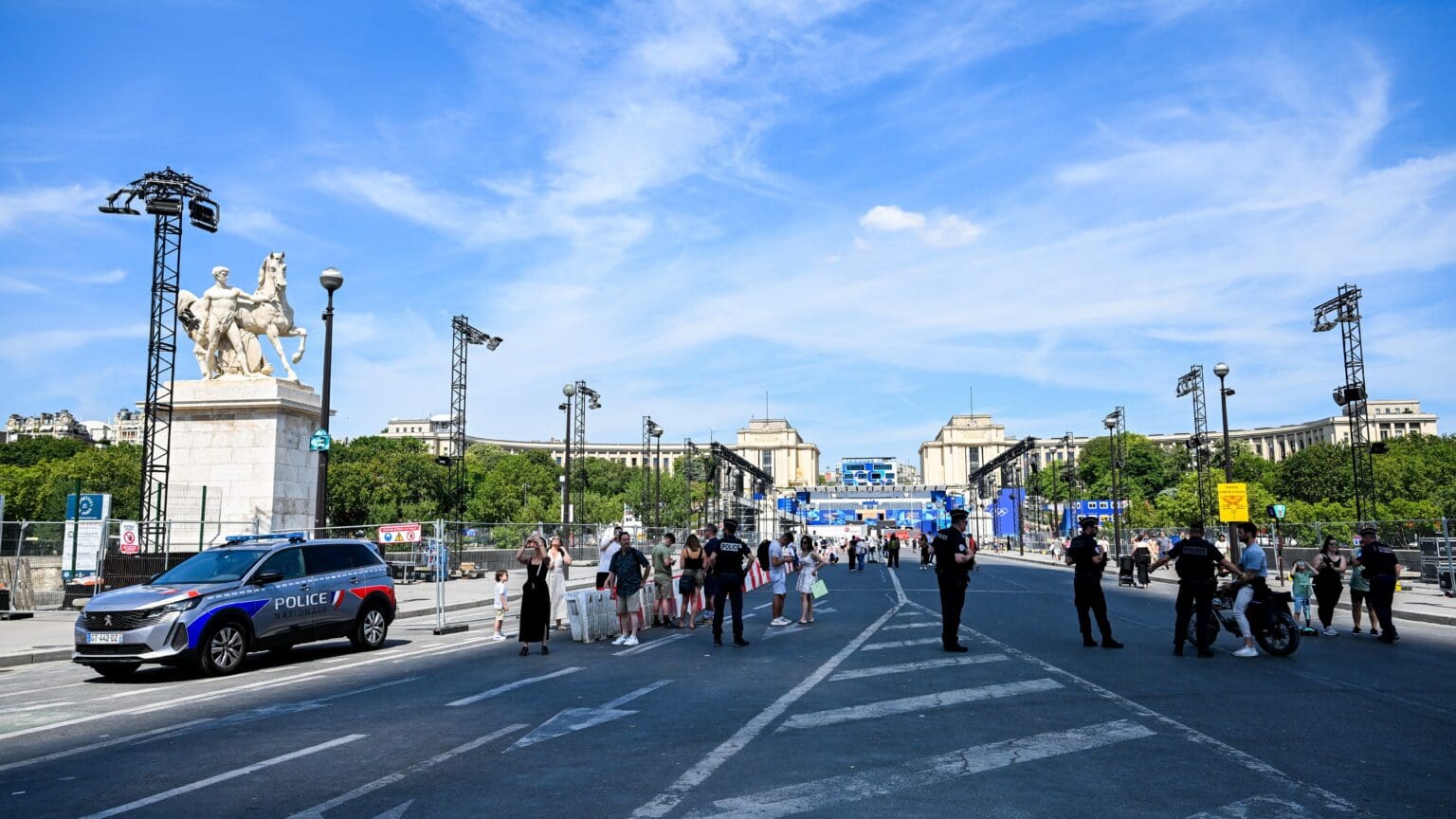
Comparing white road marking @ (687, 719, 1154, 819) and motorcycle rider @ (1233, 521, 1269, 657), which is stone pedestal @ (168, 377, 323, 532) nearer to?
motorcycle rider @ (1233, 521, 1269, 657)

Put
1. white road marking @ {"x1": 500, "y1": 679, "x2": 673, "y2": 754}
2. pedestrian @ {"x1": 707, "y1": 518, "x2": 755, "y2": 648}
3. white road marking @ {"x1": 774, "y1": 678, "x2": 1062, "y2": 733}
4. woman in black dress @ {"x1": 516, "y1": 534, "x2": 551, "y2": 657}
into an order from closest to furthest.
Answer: white road marking @ {"x1": 500, "y1": 679, "x2": 673, "y2": 754} → white road marking @ {"x1": 774, "y1": 678, "x2": 1062, "y2": 733} → woman in black dress @ {"x1": 516, "y1": 534, "x2": 551, "y2": 657} → pedestrian @ {"x1": 707, "y1": 518, "x2": 755, "y2": 648}

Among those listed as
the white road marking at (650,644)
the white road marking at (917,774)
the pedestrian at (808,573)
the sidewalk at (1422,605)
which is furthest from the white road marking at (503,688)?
the sidewalk at (1422,605)

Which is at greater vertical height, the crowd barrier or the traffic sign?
the traffic sign

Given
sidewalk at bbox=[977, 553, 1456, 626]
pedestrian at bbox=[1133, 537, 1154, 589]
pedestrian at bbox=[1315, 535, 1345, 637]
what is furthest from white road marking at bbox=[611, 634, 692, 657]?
pedestrian at bbox=[1133, 537, 1154, 589]

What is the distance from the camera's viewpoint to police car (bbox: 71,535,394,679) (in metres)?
11.8

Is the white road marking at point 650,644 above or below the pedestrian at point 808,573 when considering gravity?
below

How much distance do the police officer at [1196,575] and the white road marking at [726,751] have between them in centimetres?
463

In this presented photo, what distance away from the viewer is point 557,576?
17.9 metres

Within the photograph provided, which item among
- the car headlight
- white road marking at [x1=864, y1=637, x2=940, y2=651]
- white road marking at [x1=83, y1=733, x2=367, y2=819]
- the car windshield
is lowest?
white road marking at [x1=864, y1=637, x2=940, y2=651]

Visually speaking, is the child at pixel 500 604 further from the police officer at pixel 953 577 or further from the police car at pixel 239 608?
the police officer at pixel 953 577

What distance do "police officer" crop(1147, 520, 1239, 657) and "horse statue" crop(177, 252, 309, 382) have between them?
21853 millimetres

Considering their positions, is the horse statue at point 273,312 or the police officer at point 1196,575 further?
the horse statue at point 273,312

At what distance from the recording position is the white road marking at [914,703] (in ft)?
26.9

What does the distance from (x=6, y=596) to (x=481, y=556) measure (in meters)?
20.2
